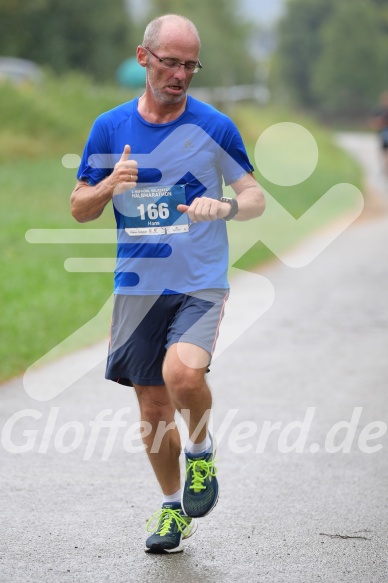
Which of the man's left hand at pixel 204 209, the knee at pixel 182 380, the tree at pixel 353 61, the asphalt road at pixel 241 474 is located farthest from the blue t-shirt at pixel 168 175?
the tree at pixel 353 61

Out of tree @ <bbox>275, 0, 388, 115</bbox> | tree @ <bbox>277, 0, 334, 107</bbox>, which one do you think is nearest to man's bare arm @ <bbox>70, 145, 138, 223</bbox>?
tree @ <bbox>275, 0, 388, 115</bbox>

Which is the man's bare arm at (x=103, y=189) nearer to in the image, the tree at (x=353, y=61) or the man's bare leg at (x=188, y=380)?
the man's bare leg at (x=188, y=380)

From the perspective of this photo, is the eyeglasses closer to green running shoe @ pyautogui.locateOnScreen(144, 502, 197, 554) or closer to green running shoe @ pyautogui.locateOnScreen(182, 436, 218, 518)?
green running shoe @ pyautogui.locateOnScreen(182, 436, 218, 518)

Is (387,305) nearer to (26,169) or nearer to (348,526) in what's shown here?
(348,526)

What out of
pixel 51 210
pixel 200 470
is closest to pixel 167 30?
pixel 200 470

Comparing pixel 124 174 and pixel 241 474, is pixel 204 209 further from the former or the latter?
pixel 241 474

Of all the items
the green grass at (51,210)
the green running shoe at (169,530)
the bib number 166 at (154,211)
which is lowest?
the green running shoe at (169,530)

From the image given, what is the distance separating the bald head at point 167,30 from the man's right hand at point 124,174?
0.45 m

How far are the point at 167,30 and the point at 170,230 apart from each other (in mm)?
780

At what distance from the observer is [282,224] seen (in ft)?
75.3

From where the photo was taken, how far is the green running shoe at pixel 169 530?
16.7 ft

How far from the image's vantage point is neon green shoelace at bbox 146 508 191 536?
203 inches

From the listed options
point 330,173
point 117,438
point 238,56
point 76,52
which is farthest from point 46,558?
point 238,56

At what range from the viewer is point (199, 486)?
5.10 meters
